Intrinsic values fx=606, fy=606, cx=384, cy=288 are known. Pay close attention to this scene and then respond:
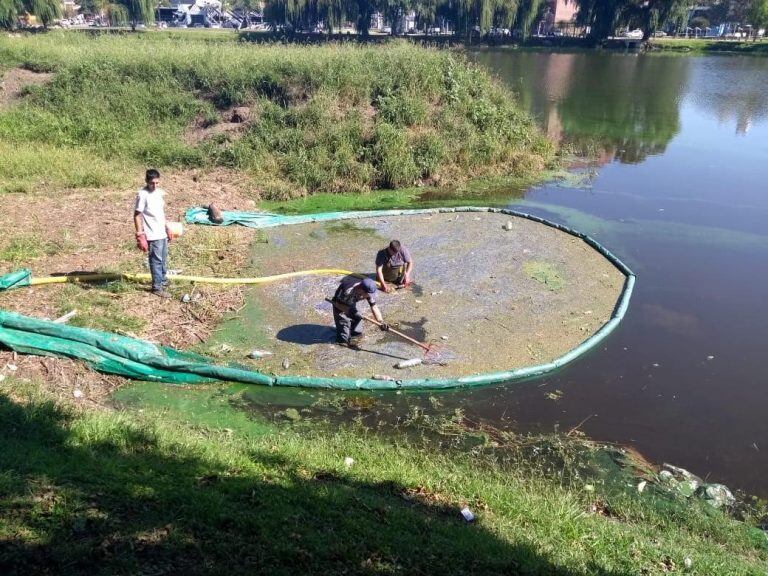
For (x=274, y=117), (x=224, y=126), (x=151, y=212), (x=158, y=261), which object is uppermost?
(x=274, y=117)

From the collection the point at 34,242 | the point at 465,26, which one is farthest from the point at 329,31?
the point at 34,242

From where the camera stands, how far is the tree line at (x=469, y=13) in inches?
2008

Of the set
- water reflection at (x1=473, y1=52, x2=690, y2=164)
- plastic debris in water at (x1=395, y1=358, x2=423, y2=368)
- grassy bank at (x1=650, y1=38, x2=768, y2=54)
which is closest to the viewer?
plastic debris in water at (x1=395, y1=358, x2=423, y2=368)

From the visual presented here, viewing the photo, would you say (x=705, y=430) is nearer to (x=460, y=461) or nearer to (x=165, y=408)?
(x=460, y=461)

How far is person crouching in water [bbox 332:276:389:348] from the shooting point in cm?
759

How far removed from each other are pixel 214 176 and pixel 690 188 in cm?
1277

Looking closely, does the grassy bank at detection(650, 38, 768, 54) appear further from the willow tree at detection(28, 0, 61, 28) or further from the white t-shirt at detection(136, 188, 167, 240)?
the white t-shirt at detection(136, 188, 167, 240)

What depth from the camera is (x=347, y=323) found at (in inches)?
320

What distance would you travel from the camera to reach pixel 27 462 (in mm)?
4590

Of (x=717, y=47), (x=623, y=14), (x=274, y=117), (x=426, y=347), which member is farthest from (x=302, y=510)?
(x=717, y=47)

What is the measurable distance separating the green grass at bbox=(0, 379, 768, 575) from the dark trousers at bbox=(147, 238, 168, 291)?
8.91 ft

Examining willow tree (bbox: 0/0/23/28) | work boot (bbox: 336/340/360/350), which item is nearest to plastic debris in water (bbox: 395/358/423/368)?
work boot (bbox: 336/340/360/350)

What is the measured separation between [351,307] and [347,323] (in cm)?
37

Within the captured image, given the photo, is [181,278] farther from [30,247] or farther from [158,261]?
[30,247]
